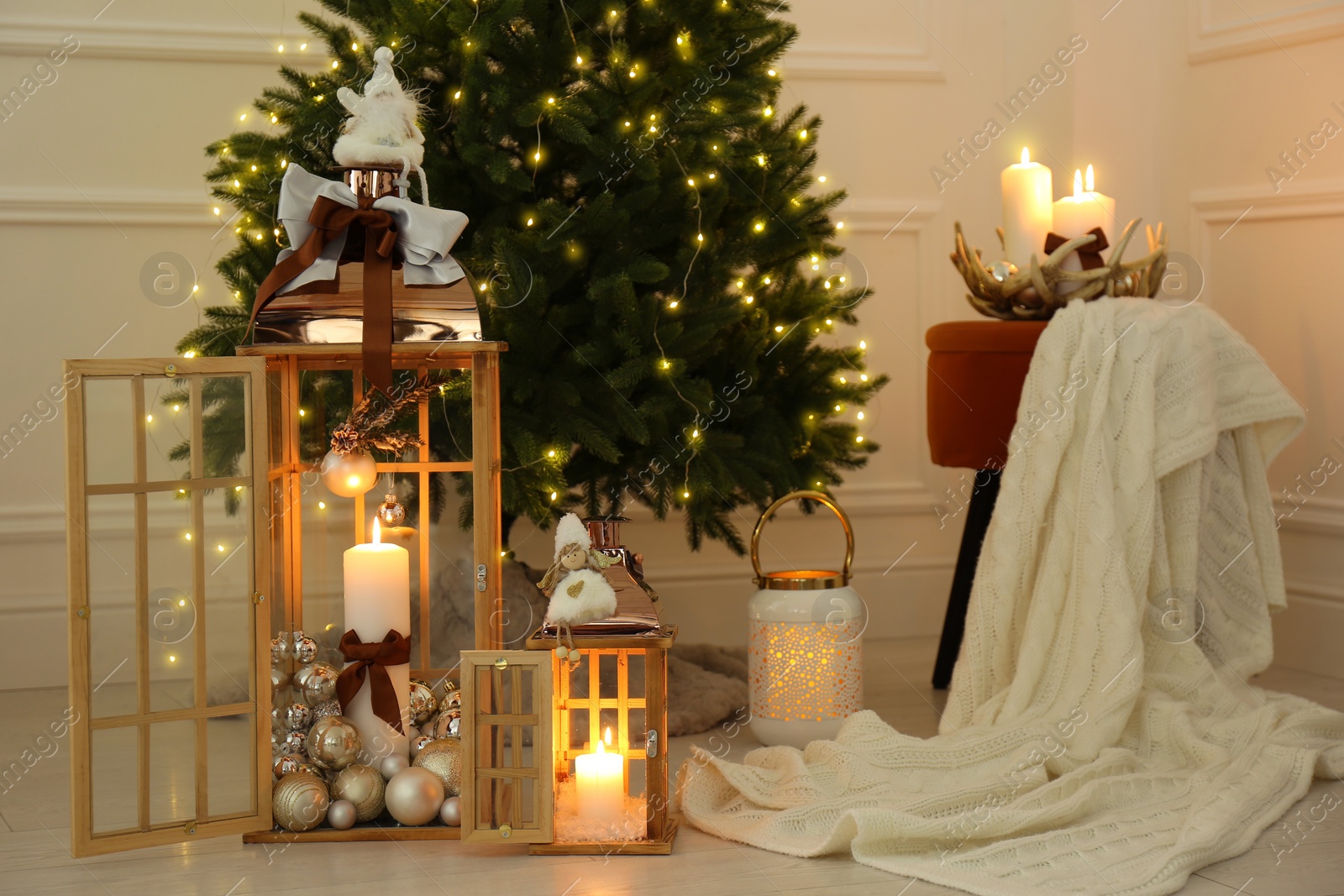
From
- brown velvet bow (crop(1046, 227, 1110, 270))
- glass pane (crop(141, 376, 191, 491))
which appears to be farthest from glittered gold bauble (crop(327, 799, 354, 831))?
brown velvet bow (crop(1046, 227, 1110, 270))

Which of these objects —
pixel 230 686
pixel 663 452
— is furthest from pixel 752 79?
pixel 230 686

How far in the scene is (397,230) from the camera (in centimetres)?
143

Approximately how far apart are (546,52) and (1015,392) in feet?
3.17

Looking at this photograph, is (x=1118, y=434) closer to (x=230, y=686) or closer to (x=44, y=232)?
(x=230, y=686)

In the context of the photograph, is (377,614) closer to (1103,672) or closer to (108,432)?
(108,432)

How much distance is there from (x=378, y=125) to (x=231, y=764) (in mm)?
802

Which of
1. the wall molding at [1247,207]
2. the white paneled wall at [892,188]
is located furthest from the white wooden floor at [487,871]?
the wall molding at [1247,207]

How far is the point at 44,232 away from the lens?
7.86 feet

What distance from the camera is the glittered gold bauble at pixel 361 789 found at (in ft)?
4.82

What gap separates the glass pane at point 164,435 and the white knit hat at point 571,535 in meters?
0.44

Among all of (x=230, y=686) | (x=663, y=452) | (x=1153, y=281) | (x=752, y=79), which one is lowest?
(x=230, y=686)

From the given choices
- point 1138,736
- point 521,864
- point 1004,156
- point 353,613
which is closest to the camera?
point 521,864

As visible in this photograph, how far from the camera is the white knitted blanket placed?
1.41 m

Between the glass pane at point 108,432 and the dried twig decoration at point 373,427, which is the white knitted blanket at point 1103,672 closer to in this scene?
the dried twig decoration at point 373,427
